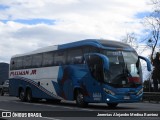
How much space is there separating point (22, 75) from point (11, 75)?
2480mm

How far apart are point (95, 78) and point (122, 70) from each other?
4.73ft

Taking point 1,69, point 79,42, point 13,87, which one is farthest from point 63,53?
point 1,69

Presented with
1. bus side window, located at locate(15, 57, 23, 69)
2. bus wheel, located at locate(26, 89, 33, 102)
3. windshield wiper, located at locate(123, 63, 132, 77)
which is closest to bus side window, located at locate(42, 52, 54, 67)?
bus wheel, located at locate(26, 89, 33, 102)

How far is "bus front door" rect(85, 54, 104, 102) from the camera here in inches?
813

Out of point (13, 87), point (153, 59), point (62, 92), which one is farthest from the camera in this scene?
point (153, 59)

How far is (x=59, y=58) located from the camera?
2461 cm

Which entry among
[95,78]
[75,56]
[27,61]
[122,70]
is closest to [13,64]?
[27,61]

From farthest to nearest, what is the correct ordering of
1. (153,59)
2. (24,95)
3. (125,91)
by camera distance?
1. (153,59)
2. (24,95)
3. (125,91)

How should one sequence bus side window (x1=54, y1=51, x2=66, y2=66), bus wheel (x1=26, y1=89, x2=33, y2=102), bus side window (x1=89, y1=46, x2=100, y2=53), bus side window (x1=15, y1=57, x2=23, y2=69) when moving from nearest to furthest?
1. bus side window (x1=89, y1=46, x2=100, y2=53)
2. bus side window (x1=54, y1=51, x2=66, y2=66)
3. bus wheel (x1=26, y1=89, x2=33, y2=102)
4. bus side window (x1=15, y1=57, x2=23, y2=69)

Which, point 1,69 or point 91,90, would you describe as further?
point 1,69

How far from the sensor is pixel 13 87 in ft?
103

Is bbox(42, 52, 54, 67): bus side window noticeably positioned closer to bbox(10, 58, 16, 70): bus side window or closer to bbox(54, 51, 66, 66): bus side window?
bbox(54, 51, 66, 66): bus side window

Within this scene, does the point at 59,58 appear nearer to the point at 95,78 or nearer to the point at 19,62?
the point at 95,78

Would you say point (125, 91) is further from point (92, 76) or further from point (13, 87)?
point (13, 87)
